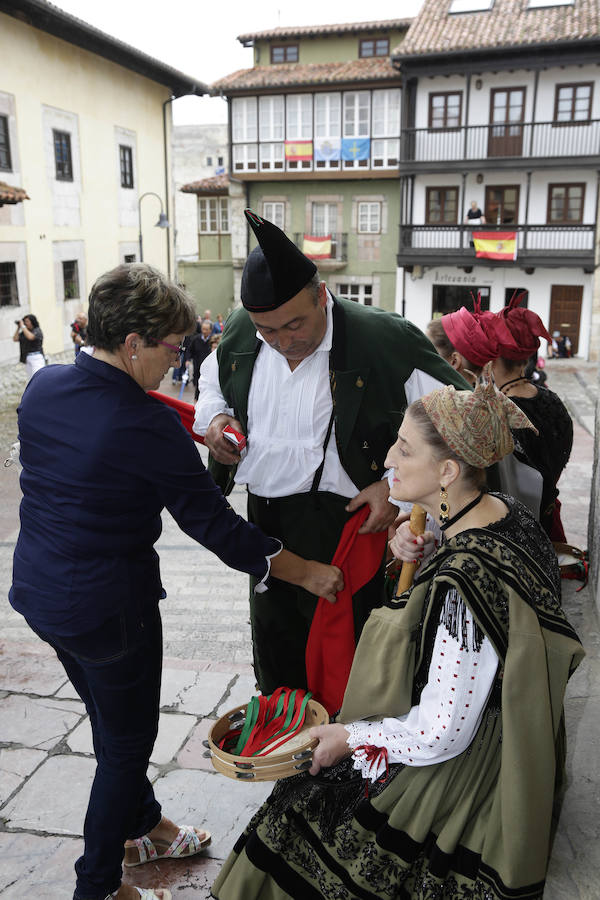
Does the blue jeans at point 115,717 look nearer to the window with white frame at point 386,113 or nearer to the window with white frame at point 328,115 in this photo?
the window with white frame at point 386,113

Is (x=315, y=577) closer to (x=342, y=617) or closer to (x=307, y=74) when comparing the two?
(x=342, y=617)

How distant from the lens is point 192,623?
4.81 metres

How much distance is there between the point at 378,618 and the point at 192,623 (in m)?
3.10

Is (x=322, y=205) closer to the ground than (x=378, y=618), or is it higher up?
higher up

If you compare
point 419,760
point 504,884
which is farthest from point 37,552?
point 504,884

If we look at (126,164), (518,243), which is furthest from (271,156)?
(518,243)

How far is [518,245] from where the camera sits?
22.8 meters

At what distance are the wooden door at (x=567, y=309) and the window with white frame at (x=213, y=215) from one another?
1387cm

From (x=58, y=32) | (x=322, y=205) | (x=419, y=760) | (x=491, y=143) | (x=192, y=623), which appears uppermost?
(x=58, y=32)

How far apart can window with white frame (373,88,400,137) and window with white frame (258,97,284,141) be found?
329cm

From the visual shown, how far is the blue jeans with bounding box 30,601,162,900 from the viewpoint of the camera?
2100 millimetres

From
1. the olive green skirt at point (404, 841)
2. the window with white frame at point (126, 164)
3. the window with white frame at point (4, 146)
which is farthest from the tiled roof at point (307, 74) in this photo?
the olive green skirt at point (404, 841)

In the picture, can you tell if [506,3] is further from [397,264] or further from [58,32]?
[58,32]

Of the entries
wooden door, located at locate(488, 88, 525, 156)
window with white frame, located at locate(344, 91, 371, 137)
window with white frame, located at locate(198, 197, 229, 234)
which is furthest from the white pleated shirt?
window with white frame, located at locate(198, 197, 229, 234)
